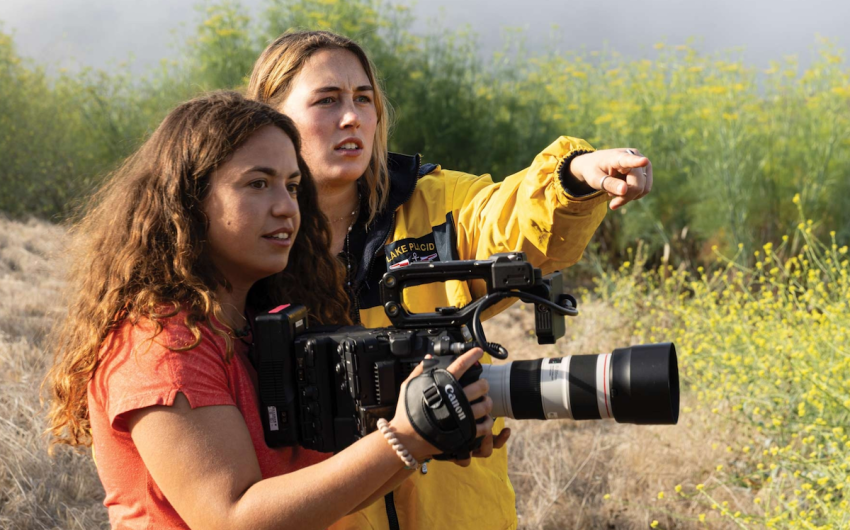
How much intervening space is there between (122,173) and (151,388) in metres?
0.61

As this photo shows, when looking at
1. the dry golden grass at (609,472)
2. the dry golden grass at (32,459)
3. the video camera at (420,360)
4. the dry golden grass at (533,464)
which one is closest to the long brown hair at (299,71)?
the video camera at (420,360)

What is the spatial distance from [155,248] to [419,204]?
2.54ft

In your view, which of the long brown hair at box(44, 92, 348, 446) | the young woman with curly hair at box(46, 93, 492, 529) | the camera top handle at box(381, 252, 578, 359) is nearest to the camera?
the young woman with curly hair at box(46, 93, 492, 529)

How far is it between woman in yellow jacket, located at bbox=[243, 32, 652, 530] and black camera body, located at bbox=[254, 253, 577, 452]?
22 centimetres

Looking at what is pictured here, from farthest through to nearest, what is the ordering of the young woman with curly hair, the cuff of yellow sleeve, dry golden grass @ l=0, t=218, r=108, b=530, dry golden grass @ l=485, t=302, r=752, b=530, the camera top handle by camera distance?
dry golden grass @ l=485, t=302, r=752, b=530 < dry golden grass @ l=0, t=218, r=108, b=530 < the cuff of yellow sleeve < the camera top handle < the young woman with curly hair

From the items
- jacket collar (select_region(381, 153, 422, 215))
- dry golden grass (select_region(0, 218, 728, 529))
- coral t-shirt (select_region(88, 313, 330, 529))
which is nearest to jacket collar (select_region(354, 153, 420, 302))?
jacket collar (select_region(381, 153, 422, 215))

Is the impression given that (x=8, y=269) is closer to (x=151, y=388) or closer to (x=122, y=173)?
(x=122, y=173)

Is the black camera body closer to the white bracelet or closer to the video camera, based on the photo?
the video camera

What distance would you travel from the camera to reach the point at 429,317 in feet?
5.13

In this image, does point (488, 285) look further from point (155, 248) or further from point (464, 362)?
point (155, 248)

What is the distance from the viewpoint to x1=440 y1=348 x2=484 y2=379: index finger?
1.37 meters

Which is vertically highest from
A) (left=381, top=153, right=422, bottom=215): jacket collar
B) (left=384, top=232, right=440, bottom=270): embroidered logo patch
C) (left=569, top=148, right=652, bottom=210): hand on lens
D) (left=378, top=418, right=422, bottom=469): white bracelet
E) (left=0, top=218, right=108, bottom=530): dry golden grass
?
(left=569, top=148, right=652, bottom=210): hand on lens

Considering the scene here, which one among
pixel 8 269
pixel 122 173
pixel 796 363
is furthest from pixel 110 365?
pixel 8 269

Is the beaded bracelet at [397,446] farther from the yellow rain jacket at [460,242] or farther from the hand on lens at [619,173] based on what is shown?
the hand on lens at [619,173]
